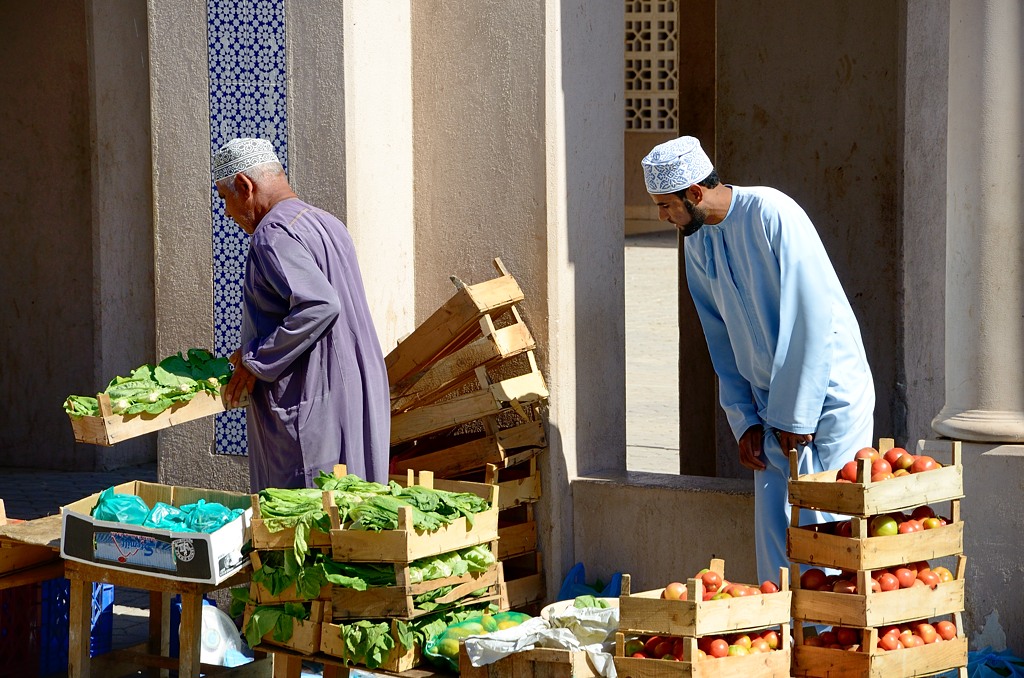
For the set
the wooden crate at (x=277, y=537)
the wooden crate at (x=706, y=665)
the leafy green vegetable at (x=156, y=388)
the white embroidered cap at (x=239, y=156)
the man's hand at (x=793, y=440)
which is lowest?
the wooden crate at (x=706, y=665)

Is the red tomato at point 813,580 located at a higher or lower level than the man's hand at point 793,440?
lower

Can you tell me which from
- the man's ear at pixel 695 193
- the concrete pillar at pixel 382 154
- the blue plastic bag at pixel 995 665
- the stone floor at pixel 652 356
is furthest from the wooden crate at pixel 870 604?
the stone floor at pixel 652 356

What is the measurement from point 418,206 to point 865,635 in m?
3.09

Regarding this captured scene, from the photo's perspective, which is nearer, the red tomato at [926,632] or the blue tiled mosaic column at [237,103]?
the red tomato at [926,632]

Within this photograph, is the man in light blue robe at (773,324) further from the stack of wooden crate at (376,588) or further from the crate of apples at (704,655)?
the stack of wooden crate at (376,588)

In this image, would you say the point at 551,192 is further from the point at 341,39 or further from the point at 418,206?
the point at 341,39

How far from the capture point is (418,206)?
6.57m

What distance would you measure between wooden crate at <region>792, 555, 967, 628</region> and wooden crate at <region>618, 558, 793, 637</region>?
0.27 meters

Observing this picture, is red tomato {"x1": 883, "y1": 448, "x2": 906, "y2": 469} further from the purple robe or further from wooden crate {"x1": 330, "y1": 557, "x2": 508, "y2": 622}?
the purple robe

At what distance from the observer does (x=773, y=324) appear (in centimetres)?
500

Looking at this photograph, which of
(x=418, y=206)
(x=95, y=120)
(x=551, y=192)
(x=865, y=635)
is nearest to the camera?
(x=865, y=635)

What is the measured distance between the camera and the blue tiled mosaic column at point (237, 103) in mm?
6383

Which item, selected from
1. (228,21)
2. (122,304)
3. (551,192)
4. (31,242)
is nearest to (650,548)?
(551,192)

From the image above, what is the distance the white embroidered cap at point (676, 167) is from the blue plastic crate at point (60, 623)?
2.76m
